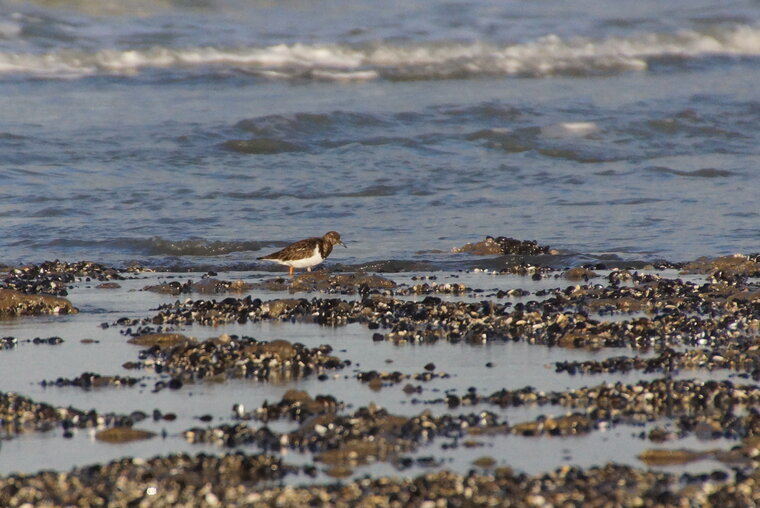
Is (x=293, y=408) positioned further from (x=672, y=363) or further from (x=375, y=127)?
(x=375, y=127)

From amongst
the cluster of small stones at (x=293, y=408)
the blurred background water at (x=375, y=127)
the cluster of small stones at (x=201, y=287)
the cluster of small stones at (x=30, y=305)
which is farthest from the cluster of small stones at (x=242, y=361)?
the blurred background water at (x=375, y=127)

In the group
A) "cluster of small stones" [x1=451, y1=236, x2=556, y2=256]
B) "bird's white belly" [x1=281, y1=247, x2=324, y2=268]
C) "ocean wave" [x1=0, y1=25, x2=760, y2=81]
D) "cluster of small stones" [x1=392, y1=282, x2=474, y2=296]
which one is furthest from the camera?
"ocean wave" [x1=0, y1=25, x2=760, y2=81]

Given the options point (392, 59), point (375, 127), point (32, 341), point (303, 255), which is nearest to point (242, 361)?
point (32, 341)

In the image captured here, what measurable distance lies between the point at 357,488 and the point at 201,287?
6551 millimetres

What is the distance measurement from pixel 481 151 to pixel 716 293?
36.1 ft

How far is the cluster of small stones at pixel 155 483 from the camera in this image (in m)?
4.80

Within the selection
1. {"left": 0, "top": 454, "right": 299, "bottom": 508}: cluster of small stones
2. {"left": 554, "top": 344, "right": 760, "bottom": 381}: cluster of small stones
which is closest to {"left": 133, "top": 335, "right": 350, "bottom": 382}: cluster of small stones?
{"left": 554, "top": 344, "right": 760, "bottom": 381}: cluster of small stones

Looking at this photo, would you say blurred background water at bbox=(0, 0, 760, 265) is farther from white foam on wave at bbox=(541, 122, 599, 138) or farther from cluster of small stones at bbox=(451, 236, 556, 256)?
cluster of small stones at bbox=(451, 236, 556, 256)

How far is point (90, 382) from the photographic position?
6.88 m

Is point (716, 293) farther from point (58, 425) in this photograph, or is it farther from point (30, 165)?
point (30, 165)

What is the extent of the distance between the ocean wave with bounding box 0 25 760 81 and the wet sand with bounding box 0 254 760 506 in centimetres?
1845

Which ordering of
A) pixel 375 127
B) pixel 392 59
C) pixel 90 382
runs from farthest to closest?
pixel 392 59, pixel 375 127, pixel 90 382

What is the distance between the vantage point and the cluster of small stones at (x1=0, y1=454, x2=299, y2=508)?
15.8ft

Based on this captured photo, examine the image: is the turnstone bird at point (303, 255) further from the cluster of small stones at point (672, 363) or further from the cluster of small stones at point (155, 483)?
the cluster of small stones at point (155, 483)
